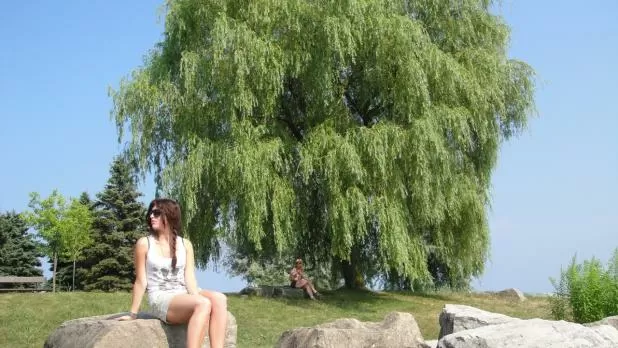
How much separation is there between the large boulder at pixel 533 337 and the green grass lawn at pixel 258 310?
7211 millimetres

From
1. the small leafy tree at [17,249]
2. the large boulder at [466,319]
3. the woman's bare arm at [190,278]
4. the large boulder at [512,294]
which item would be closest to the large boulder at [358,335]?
the large boulder at [466,319]

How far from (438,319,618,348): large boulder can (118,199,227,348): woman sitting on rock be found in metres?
2.49

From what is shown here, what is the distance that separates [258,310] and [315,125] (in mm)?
5980

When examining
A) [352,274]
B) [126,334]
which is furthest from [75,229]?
[126,334]

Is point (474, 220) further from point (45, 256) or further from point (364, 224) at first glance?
point (45, 256)

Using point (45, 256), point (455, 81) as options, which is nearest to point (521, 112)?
point (455, 81)

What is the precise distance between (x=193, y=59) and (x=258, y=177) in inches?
146

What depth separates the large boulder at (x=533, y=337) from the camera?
720 cm

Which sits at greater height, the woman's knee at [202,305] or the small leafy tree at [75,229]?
the small leafy tree at [75,229]

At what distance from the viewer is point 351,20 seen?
2053 cm

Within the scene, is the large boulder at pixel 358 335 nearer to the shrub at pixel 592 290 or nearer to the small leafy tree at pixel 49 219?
the shrub at pixel 592 290

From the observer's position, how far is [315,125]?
837 inches

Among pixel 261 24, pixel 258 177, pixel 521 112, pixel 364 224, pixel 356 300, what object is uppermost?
pixel 261 24

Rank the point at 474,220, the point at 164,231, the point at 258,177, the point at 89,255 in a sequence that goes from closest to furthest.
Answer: the point at 164,231 < the point at 258,177 < the point at 474,220 < the point at 89,255
